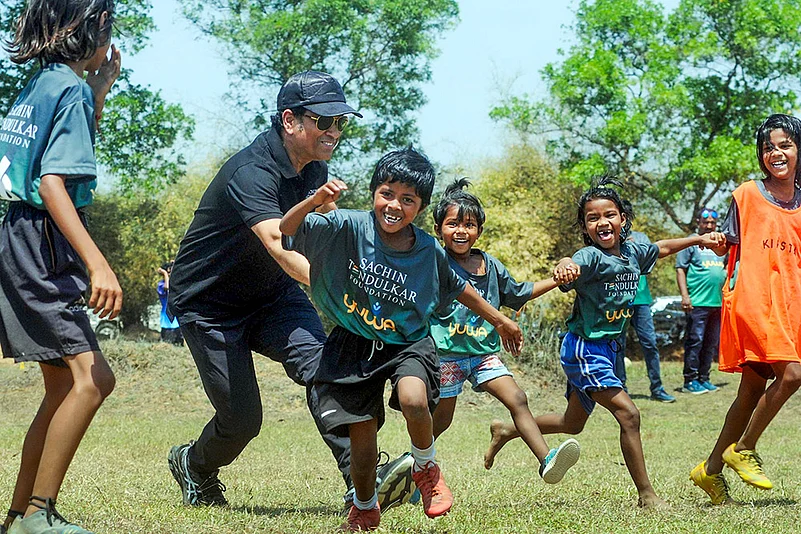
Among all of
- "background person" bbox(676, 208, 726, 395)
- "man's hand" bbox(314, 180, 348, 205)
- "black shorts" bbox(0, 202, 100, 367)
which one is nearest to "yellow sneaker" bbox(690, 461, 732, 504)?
"man's hand" bbox(314, 180, 348, 205)

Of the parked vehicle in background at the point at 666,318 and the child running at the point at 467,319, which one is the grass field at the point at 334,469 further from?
the parked vehicle in background at the point at 666,318

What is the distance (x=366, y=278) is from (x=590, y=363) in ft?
6.21

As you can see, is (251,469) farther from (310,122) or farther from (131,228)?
(131,228)

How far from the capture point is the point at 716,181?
22688 mm

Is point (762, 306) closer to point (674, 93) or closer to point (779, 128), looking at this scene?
point (779, 128)

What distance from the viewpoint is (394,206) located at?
4.52 meters

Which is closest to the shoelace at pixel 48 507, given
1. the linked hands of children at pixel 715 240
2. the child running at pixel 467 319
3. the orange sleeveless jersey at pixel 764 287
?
the child running at pixel 467 319

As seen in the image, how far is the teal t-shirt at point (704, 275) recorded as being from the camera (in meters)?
13.3

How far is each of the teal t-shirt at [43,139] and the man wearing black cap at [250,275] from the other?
1.06 meters

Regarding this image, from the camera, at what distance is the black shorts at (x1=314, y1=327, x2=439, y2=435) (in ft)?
14.7

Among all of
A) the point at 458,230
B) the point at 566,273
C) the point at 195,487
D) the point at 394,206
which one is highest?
the point at 394,206

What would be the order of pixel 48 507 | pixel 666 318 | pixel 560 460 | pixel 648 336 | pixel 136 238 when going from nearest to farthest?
pixel 48 507 → pixel 560 460 → pixel 648 336 → pixel 666 318 → pixel 136 238

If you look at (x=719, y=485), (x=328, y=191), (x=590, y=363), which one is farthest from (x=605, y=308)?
(x=328, y=191)

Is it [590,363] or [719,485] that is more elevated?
[590,363]
